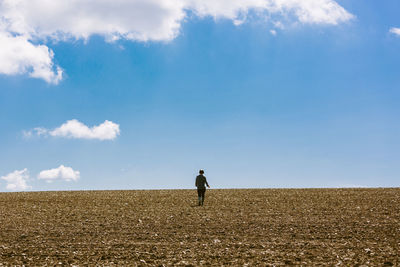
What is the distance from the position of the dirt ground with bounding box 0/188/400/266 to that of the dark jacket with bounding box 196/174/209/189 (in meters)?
1.16

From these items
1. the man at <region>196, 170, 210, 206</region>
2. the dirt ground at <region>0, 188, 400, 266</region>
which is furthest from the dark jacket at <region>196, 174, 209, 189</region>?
the dirt ground at <region>0, 188, 400, 266</region>

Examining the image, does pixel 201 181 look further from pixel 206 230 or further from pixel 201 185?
pixel 206 230

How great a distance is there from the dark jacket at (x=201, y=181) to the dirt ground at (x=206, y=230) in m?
1.16

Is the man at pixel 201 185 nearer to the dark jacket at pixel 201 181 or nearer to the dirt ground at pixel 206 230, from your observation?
the dark jacket at pixel 201 181

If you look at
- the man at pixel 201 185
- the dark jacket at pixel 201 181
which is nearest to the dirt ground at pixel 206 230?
the man at pixel 201 185

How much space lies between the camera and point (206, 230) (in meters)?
18.1

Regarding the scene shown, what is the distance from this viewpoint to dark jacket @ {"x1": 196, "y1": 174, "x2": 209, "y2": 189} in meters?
25.5

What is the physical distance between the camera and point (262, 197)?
2800 centimetres

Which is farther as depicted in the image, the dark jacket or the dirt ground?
the dark jacket

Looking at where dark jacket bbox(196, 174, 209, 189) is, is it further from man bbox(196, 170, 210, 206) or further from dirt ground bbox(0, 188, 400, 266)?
dirt ground bbox(0, 188, 400, 266)

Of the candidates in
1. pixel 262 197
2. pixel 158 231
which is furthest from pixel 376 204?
pixel 158 231

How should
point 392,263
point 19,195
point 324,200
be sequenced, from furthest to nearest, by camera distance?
1. point 19,195
2. point 324,200
3. point 392,263

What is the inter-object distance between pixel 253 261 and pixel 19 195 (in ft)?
81.8

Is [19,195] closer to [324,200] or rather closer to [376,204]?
[324,200]
